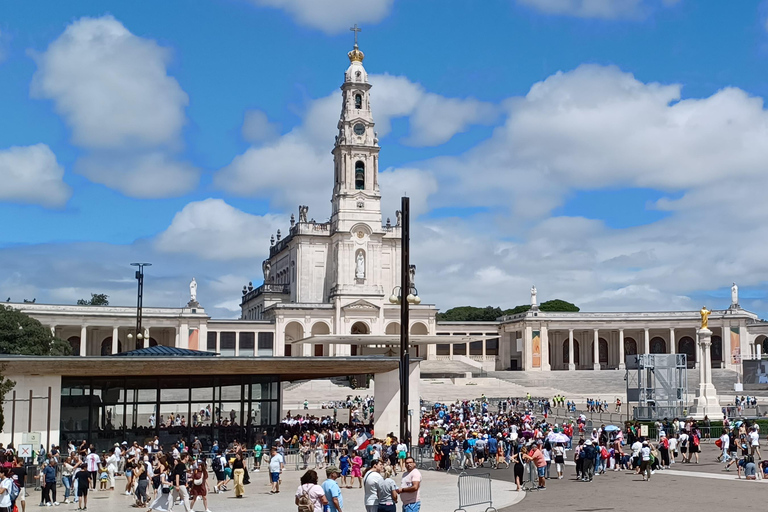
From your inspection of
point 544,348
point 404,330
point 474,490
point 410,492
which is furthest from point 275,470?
point 544,348

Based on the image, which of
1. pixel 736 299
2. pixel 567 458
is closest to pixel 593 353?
pixel 736 299

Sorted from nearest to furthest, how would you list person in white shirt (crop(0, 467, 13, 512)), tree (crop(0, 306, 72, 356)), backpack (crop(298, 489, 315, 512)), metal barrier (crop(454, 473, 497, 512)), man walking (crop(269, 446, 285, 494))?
backpack (crop(298, 489, 315, 512))
person in white shirt (crop(0, 467, 13, 512))
metal barrier (crop(454, 473, 497, 512))
man walking (crop(269, 446, 285, 494))
tree (crop(0, 306, 72, 356))

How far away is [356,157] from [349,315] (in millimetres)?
16142

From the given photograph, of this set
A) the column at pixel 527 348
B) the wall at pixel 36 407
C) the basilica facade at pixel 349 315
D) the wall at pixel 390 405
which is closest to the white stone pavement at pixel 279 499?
the wall at pixel 36 407

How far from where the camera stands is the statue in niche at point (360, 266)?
94875 millimetres

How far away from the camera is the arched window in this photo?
94.9 meters

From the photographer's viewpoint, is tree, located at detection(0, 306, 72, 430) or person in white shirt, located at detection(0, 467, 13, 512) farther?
tree, located at detection(0, 306, 72, 430)

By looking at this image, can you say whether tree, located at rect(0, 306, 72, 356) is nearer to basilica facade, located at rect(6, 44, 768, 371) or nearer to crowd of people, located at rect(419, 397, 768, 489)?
basilica facade, located at rect(6, 44, 768, 371)

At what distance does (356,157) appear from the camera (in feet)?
310

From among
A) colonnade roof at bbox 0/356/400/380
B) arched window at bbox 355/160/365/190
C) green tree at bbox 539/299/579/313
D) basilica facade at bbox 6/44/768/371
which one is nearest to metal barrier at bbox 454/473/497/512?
colonnade roof at bbox 0/356/400/380

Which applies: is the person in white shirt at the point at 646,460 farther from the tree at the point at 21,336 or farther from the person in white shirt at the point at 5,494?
the tree at the point at 21,336

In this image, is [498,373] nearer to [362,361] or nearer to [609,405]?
[609,405]

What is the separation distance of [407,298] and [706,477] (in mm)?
10086

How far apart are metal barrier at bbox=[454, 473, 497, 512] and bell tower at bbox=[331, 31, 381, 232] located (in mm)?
73654
